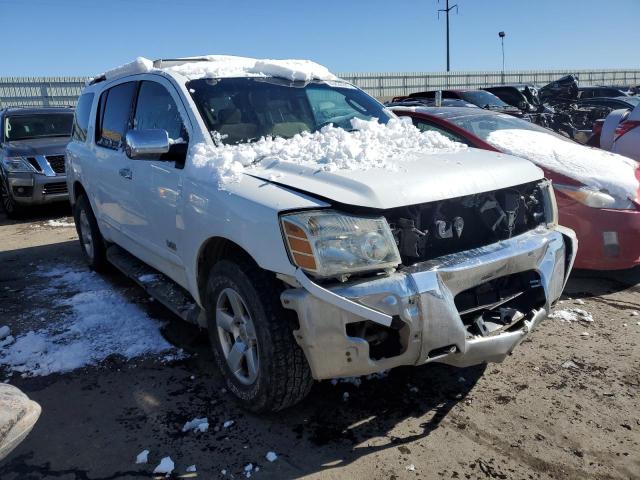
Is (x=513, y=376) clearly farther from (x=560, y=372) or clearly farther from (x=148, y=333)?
(x=148, y=333)

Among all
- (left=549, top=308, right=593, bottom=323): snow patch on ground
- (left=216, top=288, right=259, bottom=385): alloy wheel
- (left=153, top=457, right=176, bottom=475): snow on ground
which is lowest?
(left=549, top=308, right=593, bottom=323): snow patch on ground

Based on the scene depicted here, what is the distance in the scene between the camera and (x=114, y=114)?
4.57 metres

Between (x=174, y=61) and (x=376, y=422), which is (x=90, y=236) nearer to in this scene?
(x=174, y=61)

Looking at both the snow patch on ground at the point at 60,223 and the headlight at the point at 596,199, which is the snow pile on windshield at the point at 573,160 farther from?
the snow patch on ground at the point at 60,223

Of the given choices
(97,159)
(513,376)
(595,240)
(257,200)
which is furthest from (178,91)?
(595,240)

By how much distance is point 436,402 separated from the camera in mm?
2951

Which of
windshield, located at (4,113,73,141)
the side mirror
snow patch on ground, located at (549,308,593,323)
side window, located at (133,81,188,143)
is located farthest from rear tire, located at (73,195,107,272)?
windshield, located at (4,113,73,141)

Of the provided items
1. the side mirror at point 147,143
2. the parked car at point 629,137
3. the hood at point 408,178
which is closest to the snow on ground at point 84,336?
the side mirror at point 147,143

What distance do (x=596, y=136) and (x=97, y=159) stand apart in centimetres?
792

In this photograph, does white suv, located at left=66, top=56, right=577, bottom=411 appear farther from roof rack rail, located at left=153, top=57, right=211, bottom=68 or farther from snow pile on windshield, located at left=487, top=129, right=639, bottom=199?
snow pile on windshield, located at left=487, top=129, right=639, bottom=199

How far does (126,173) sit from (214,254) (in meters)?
1.42

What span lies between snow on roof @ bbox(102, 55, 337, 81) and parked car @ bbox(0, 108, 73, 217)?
5072mm

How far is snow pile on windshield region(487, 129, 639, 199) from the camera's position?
15.1 feet

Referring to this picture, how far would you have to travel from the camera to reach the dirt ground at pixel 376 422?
8.11 feet
